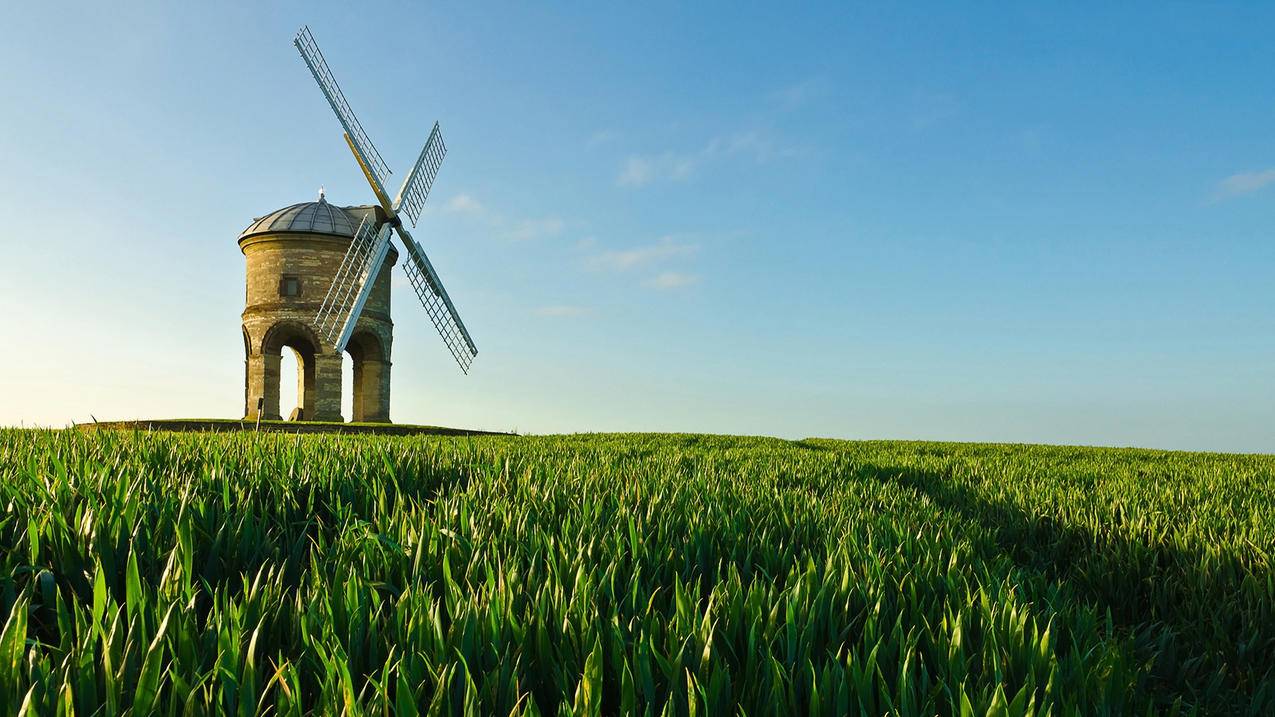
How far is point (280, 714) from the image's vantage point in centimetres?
131

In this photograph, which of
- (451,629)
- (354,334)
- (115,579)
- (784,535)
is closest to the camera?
(451,629)

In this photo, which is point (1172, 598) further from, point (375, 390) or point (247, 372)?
point (247, 372)

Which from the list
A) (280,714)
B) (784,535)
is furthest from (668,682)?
(784,535)

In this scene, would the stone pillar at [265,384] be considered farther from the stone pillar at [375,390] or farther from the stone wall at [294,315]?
the stone pillar at [375,390]

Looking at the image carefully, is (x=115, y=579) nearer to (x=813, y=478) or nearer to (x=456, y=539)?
(x=456, y=539)

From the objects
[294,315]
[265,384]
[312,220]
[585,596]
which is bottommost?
[585,596]

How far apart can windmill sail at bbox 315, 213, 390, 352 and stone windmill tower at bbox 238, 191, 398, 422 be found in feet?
1.29

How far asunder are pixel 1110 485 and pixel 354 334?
31385 mm

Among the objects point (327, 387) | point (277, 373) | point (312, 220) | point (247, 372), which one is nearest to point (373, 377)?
point (327, 387)

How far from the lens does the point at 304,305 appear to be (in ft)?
102

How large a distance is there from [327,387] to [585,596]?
104 ft

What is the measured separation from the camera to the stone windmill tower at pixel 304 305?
3094cm

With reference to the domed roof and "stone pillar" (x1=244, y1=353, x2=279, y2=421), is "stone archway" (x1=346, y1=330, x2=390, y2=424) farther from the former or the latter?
the domed roof

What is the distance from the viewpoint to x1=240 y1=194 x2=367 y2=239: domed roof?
104 ft
